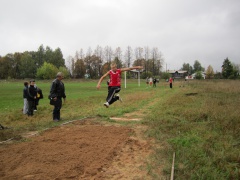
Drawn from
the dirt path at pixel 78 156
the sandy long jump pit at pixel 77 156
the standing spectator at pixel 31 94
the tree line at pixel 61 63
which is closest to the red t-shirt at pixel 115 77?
the dirt path at pixel 78 156

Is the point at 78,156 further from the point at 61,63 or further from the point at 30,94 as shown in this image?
the point at 61,63

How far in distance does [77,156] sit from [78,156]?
2 centimetres

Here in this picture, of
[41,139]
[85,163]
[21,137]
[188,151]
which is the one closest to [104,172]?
[85,163]

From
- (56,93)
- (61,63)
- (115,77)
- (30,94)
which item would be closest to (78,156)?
(115,77)

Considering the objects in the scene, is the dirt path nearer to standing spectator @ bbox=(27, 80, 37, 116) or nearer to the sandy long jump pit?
the sandy long jump pit

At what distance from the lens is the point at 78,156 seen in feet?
16.6

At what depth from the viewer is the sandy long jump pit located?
4.29m

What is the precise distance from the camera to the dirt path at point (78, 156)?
429 centimetres

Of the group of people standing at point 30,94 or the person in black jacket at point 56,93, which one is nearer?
the person in black jacket at point 56,93

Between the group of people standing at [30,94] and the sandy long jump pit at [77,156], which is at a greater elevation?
the group of people standing at [30,94]

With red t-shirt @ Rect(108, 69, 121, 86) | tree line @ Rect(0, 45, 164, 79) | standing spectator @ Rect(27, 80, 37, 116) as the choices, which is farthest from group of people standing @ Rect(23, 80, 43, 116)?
tree line @ Rect(0, 45, 164, 79)

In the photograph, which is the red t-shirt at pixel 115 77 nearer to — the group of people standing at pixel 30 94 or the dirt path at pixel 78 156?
the dirt path at pixel 78 156

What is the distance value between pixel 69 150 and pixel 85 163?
95 centimetres

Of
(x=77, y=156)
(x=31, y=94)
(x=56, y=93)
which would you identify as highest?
(x=56, y=93)
